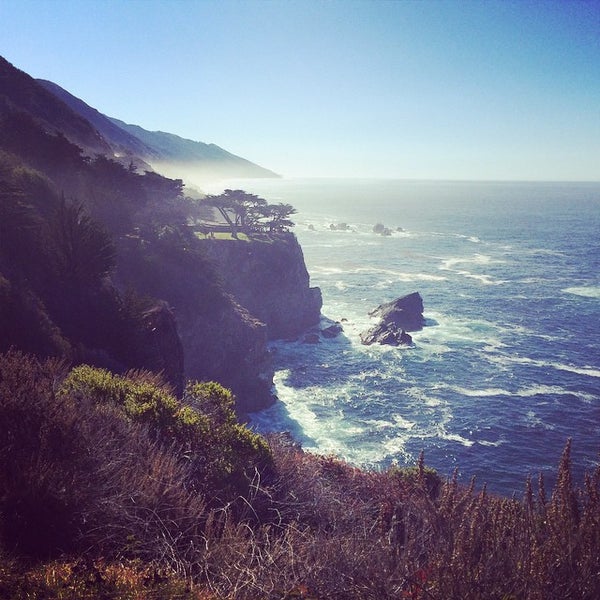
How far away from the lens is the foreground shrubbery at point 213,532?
625 centimetres

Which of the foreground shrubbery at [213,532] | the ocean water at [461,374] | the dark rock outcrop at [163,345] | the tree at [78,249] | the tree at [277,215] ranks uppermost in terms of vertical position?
the tree at [277,215]

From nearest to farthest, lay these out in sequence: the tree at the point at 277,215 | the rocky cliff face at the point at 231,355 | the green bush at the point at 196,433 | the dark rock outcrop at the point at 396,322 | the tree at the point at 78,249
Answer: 1. the green bush at the point at 196,433
2. the tree at the point at 78,249
3. the rocky cliff face at the point at 231,355
4. the dark rock outcrop at the point at 396,322
5. the tree at the point at 277,215

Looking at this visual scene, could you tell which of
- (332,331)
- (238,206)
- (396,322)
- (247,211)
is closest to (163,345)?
(332,331)

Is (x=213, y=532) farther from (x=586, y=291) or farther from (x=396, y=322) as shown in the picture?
(x=586, y=291)

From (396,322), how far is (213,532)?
5494cm

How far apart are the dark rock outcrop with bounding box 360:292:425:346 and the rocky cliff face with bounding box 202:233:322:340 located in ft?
32.8

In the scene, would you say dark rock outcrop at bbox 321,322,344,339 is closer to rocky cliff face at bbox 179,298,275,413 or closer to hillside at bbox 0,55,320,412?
hillside at bbox 0,55,320,412

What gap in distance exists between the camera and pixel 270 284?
65.2m

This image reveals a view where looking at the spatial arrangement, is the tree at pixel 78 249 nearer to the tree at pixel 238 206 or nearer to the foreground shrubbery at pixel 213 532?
the foreground shrubbery at pixel 213 532

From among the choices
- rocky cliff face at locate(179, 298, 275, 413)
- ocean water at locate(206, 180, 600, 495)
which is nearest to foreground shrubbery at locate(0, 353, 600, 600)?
ocean water at locate(206, 180, 600, 495)

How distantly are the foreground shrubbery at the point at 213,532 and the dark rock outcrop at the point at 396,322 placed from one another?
46.9 metres

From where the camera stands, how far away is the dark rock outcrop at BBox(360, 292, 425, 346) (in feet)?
192

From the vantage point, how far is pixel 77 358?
73.3 ft

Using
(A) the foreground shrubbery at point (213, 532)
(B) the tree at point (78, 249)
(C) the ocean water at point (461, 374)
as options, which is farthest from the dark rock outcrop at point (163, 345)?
(A) the foreground shrubbery at point (213, 532)
